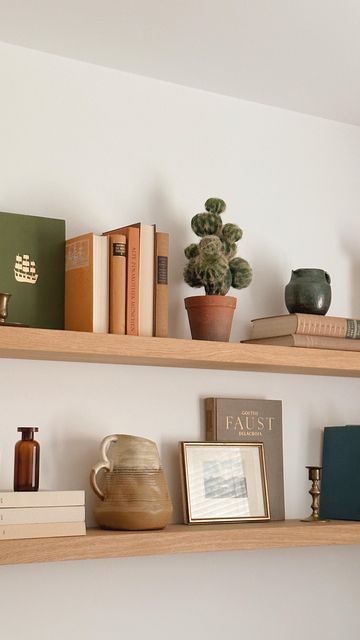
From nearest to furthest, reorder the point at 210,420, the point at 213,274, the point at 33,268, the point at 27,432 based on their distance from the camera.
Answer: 1. the point at 27,432
2. the point at 33,268
3. the point at 213,274
4. the point at 210,420

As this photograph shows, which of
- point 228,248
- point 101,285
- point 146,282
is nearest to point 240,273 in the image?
point 228,248

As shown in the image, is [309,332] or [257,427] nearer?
[309,332]

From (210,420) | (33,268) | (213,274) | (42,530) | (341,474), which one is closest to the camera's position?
(42,530)

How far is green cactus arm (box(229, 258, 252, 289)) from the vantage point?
2273mm

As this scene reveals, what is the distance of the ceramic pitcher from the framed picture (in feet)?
0.44

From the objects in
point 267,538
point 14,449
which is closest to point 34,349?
point 14,449

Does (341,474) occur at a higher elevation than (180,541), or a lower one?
higher

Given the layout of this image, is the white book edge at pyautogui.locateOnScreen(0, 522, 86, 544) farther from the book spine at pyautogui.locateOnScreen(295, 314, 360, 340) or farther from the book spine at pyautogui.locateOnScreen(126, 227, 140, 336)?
the book spine at pyautogui.locateOnScreen(295, 314, 360, 340)

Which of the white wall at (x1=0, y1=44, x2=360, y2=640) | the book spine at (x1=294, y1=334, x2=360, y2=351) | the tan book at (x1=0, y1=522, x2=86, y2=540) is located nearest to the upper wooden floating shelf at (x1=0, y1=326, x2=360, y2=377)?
the book spine at (x1=294, y1=334, x2=360, y2=351)

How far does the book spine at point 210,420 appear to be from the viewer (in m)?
2.33

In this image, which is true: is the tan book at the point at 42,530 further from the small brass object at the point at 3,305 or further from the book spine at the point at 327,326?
the book spine at the point at 327,326

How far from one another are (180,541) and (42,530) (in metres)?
0.31

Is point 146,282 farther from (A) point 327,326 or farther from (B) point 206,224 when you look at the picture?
(A) point 327,326

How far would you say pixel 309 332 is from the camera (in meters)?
2.28
